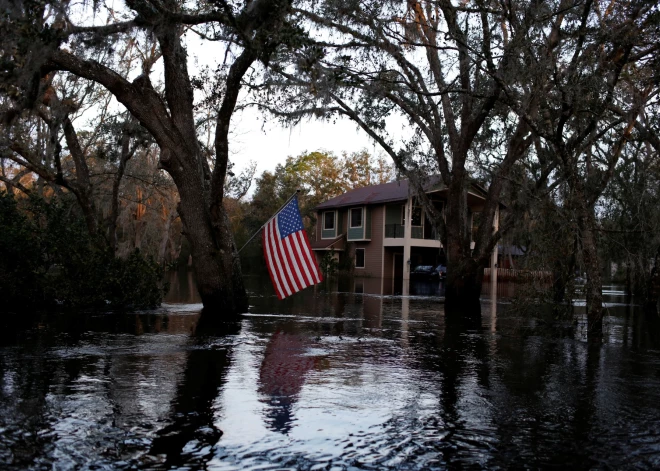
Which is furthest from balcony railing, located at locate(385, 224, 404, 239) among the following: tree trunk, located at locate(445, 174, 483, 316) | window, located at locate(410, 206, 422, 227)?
tree trunk, located at locate(445, 174, 483, 316)

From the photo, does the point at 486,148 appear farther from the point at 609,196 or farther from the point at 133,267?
the point at 133,267

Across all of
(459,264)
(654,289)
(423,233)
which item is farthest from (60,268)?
(423,233)

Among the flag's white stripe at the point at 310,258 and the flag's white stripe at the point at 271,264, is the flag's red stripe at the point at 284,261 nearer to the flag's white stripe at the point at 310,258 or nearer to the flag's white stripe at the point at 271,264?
the flag's white stripe at the point at 271,264

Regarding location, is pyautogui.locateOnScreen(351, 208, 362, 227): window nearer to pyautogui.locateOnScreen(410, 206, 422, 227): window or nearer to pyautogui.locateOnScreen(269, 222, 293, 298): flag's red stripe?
pyautogui.locateOnScreen(410, 206, 422, 227): window

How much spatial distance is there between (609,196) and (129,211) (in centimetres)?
2958

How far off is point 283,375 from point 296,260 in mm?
6126

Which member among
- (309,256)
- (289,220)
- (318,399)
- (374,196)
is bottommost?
(318,399)

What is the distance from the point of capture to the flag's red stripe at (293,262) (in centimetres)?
1466

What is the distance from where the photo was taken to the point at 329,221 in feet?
175

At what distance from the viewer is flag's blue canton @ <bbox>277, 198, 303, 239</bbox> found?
48.5ft

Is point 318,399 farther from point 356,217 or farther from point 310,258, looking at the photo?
point 356,217

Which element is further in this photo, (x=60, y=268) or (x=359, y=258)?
(x=359, y=258)

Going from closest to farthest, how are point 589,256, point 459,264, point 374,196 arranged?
point 589,256
point 459,264
point 374,196

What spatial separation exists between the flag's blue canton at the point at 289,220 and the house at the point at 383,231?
28.9 metres
